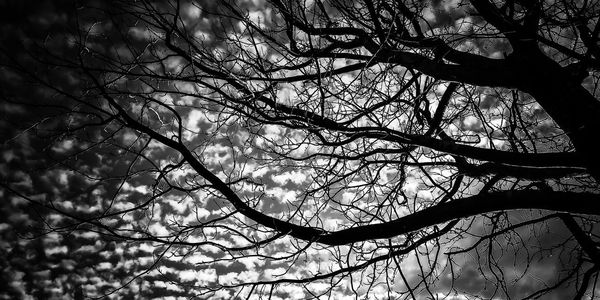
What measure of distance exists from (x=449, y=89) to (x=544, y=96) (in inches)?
43.0

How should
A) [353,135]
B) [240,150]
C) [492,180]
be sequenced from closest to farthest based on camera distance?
1. [353,135]
2. [240,150]
3. [492,180]

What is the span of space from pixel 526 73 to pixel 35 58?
13.1ft

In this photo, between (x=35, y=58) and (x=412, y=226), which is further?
(x=412, y=226)

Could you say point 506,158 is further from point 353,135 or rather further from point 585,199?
point 353,135

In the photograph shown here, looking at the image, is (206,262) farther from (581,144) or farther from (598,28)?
(598,28)

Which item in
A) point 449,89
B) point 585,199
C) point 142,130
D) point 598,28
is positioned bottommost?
point 585,199

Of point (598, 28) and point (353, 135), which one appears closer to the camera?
point (598, 28)

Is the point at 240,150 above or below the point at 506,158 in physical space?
above

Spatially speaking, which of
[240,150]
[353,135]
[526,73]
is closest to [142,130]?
[240,150]

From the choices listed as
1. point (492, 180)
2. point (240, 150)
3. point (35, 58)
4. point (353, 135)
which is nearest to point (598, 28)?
point (492, 180)

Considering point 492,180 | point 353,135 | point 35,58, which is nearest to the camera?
point 35,58

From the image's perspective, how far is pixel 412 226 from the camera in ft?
8.71

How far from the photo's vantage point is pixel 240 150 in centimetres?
325

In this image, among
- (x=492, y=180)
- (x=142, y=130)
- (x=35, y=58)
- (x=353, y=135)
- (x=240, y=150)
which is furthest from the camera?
(x=492, y=180)
